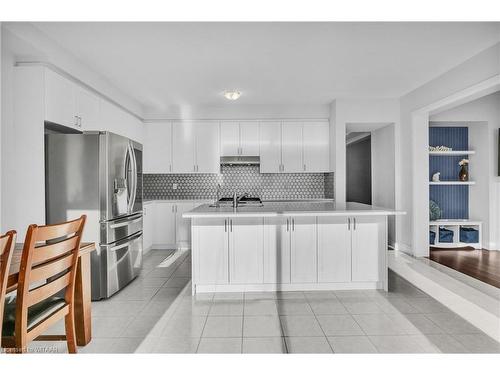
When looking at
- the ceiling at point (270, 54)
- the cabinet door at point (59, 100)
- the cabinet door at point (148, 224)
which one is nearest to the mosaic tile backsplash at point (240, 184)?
the cabinet door at point (148, 224)

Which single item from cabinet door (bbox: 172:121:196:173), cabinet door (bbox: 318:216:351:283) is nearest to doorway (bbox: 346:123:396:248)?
cabinet door (bbox: 318:216:351:283)

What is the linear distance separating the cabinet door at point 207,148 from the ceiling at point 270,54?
1.00 m

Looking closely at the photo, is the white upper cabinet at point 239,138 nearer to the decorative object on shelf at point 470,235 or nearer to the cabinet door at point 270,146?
the cabinet door at point 270,146

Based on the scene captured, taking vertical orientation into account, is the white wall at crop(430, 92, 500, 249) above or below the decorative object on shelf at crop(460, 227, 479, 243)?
above

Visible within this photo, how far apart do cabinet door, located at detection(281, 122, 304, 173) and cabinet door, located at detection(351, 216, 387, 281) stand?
2757mm

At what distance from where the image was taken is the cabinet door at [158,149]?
6.22 metres

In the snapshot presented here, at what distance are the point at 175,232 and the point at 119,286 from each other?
2.41 meters

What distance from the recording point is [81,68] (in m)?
3.88

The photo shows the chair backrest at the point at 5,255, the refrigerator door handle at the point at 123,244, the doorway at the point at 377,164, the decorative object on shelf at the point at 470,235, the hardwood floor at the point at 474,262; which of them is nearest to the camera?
the chair backrest at the point at 5,255

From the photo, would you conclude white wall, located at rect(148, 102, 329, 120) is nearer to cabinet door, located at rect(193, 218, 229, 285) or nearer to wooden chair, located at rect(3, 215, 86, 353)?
cabinet door, located at rect(193, 218, 229, 285)

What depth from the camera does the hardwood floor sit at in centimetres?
415

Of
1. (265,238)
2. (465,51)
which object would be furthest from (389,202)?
(265,238)

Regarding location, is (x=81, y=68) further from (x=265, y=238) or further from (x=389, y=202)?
(x=389, y=202)

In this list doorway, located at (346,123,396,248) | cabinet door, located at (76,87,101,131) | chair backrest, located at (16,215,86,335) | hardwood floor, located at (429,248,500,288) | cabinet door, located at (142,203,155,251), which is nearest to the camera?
chair backrest, located at (16,215,86,335)
